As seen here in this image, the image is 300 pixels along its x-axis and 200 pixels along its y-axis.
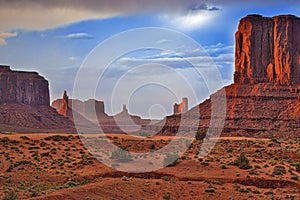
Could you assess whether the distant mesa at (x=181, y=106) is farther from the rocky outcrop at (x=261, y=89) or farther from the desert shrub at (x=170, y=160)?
the desert shrub at (x=170, y=160)

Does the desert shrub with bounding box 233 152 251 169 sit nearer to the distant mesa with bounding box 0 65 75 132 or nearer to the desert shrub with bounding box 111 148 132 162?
the desert shrub with bounding box 111 148 132 162

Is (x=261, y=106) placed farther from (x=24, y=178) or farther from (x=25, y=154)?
(x=24, y=178)

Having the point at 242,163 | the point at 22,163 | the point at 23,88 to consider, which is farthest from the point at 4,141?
the point at 23,88

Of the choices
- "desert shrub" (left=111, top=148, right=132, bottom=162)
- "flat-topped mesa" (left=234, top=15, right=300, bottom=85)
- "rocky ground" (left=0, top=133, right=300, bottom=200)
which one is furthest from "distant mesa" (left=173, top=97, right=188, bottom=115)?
"desert shrub" (left=111, top=148, right=132, bottom=162)

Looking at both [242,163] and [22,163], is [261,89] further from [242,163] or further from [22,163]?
[22,163]

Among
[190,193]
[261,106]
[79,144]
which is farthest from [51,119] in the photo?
[190,193]

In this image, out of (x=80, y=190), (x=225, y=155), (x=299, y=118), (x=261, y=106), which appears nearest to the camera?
(x=80, y=190)

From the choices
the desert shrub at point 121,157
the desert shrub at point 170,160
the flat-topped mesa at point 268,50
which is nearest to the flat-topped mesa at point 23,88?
the flat-topped mesa at point 268,50
